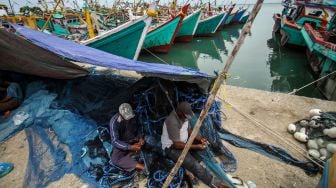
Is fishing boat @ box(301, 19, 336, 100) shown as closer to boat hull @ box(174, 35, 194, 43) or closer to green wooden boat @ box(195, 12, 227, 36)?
boat hull @ box(174, 35, 194, 43)

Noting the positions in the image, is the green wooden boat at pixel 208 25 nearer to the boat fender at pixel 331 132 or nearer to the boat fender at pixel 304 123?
the boat fender at pixel 304 123

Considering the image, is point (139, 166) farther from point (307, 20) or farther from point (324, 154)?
point (307, 20)

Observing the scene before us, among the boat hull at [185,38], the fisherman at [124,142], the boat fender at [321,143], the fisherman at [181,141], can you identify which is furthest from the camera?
the boat hull at [185,38]

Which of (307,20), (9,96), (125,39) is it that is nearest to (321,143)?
(9,96)

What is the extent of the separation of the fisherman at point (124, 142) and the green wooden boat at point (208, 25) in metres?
17.7

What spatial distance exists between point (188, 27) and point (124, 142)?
14.9 meters

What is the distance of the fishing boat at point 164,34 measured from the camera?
11.9 metres

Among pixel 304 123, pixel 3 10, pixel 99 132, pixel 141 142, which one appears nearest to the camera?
pixel 141 142

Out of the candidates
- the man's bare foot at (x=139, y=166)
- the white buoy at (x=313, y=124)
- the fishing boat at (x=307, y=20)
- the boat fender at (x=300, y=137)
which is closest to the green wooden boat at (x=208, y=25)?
the fishing boat at (x=307, y=20)

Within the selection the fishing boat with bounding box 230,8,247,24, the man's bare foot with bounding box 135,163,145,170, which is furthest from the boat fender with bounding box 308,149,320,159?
the fishing boat with bounding box 230,8,247,24

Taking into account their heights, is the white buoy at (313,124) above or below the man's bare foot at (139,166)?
above

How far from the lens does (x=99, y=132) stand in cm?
374

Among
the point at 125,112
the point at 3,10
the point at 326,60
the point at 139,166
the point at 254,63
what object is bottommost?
the point at 254,63

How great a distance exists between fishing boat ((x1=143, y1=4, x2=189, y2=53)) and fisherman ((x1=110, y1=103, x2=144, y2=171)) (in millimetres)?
9381
